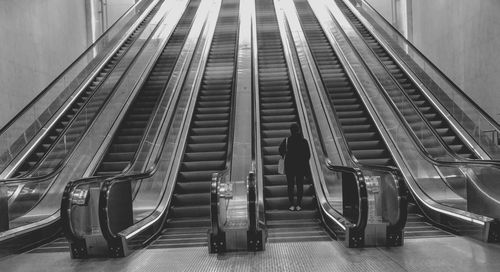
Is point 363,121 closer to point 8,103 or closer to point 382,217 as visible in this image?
point 382,217

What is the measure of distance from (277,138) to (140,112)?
10.4ft

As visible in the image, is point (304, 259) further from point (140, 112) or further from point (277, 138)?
point (140, 112)

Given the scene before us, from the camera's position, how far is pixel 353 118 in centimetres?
1075

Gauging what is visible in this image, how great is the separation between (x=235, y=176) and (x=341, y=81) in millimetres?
4951

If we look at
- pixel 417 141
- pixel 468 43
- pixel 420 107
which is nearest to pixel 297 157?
pixel 417 141

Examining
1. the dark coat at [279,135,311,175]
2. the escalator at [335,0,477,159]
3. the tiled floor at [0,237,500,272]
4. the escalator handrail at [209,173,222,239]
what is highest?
the escalator at [335,0,477,159]

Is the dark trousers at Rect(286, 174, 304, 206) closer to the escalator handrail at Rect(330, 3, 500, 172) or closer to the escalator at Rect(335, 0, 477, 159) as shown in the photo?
the escalator handrail at Rect(330, 3, 500, 172)

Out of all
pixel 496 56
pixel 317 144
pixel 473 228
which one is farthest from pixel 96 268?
pixel 496 56

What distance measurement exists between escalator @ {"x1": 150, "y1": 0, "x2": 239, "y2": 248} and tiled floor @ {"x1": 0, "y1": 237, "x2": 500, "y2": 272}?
990 millimetres

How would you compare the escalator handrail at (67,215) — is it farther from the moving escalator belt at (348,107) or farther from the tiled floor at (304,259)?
the moving escalator belt at (348,107)

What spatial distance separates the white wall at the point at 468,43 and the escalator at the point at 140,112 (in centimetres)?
641

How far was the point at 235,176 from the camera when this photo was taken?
877cm

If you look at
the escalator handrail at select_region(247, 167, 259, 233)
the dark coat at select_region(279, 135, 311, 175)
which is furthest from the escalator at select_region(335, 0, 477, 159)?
the escalator handrail at select_region(247, 167, 259, 233)

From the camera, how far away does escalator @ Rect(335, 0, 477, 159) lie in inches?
350
